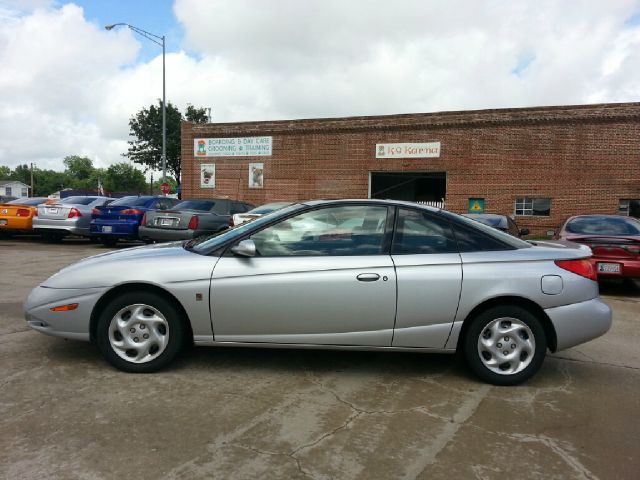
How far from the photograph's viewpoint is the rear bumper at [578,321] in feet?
→ 12.6

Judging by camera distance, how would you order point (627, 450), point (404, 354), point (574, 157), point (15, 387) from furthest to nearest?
point (574, 157) < point (404, 354) < point (15, 387) < point (627, 450)

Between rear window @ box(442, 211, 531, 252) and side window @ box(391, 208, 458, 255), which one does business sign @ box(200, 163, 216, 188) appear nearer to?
side window @ box(391, 208, 458, 255)

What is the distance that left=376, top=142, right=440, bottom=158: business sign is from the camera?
70.3ft

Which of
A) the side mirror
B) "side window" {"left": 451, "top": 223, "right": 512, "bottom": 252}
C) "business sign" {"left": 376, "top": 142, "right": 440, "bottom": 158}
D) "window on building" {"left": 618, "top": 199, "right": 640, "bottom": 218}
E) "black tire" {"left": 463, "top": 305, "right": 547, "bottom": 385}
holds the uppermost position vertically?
"business sign" {"left": 376, "top": 142, "right": 440, "bottom": 158}

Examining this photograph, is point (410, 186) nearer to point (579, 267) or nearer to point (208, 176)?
point (208, 176)

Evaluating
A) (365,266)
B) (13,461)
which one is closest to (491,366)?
(365,266)

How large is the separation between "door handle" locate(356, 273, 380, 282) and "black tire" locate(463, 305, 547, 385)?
873 millimetres

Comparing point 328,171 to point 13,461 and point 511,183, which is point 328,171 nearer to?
point 511,183

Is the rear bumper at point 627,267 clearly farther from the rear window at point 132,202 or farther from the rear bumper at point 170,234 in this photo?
the rear window at point 132,202

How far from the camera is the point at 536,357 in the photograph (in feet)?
12.6

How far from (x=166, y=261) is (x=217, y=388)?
1.09 meters

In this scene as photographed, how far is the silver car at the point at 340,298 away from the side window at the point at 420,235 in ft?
0.04

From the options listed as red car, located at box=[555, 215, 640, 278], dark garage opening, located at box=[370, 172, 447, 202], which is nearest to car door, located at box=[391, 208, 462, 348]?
red car, located at box=[555, 215, 640, 278]

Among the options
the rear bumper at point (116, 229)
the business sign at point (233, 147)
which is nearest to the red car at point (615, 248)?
the rear bumper at point (116, 229)
